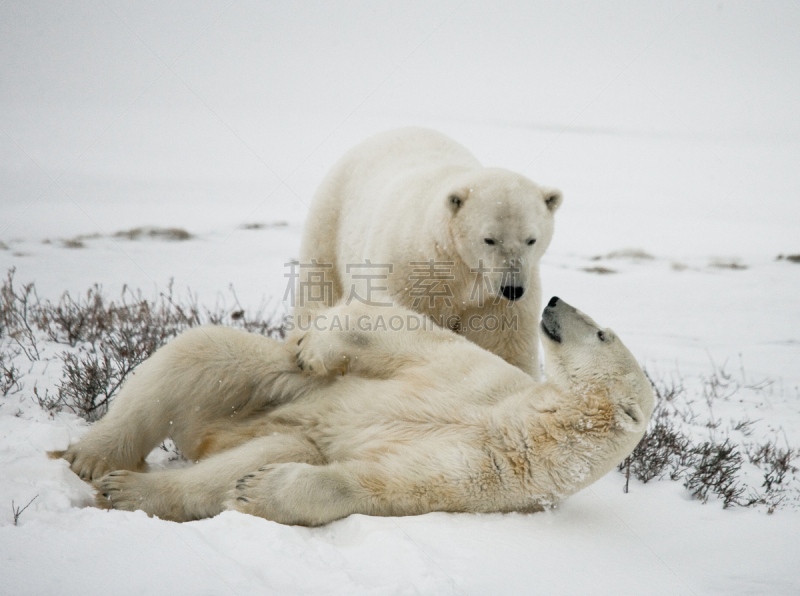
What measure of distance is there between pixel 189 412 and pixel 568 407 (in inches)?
53.3

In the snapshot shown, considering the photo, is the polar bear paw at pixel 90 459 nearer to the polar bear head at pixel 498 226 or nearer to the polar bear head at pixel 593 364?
the polar bear head at pixel 593 364

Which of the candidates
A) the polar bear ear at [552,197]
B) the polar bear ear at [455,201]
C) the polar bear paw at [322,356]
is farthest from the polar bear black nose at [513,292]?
the polar bear paw at [322,356]

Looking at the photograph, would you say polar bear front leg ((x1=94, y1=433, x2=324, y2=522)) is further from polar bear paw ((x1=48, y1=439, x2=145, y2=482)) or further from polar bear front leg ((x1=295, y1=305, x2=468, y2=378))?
polar bear front leg ((x1=295, y1=305, x2=468, y2=378))

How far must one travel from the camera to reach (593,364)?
2139mm

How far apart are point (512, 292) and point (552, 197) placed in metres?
0.86

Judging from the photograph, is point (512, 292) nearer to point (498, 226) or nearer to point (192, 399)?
point (498, 226)

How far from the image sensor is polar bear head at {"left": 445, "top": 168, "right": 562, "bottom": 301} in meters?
3.57

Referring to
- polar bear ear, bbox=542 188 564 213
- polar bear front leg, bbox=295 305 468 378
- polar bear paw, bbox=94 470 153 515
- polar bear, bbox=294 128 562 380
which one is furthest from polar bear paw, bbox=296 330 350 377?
polar bear ear, bbox=542 188 564 213

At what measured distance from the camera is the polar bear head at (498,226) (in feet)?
11.7

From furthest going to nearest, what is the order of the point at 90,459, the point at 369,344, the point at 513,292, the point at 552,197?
the point at 552,197 → the point at 513,292 → the point at 369,344 → the point at 90,459

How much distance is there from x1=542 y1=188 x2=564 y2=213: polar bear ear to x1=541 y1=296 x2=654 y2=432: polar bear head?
1.80 m

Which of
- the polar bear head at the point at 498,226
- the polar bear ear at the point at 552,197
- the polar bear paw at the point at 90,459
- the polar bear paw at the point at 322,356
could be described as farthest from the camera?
the polar bear ear at the point at 552,197

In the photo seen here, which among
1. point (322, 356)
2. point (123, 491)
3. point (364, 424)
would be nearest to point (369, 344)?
point (322, 356)

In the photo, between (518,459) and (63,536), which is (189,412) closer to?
(63,536)
